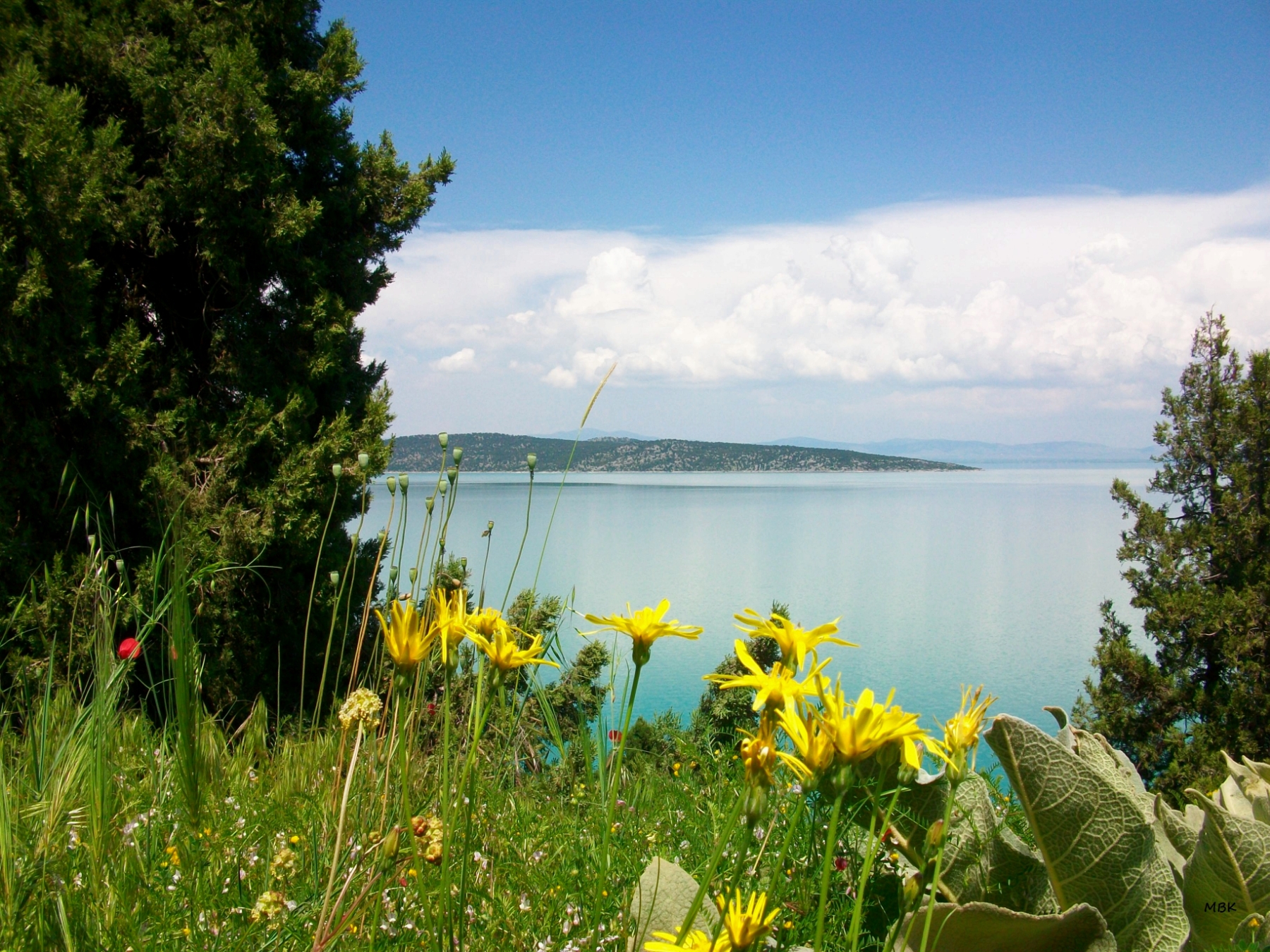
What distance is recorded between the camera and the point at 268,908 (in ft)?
3.09

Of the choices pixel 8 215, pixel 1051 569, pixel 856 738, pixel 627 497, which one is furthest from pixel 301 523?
pixel 627 497

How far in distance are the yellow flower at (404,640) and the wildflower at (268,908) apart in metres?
0.32

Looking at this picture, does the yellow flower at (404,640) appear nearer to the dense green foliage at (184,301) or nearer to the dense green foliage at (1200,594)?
the dense green foliage at (184,301)

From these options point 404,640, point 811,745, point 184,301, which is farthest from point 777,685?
point 184,301

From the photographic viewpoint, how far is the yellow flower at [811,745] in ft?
2.26

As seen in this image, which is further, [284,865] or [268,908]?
[284,865]

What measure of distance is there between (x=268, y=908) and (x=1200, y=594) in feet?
25.5

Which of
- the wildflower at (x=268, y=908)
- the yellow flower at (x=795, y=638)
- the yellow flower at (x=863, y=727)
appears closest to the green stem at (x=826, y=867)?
the yellow flower at (x=863, y=727)

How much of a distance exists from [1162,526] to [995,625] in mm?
3316

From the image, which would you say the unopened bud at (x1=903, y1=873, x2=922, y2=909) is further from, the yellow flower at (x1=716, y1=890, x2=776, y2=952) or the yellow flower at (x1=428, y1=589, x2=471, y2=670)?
the yellow flower at (x1=428, y1=589, x2=471, y2=670)

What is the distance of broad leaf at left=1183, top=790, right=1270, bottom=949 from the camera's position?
116 cm

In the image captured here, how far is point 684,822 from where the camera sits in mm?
1963

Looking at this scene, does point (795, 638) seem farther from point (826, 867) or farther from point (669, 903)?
point (669, 903)

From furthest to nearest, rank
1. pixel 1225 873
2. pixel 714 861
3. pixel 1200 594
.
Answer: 1. pixel 1200 594
2. pixel 1225 873
3. pixel 714 861
